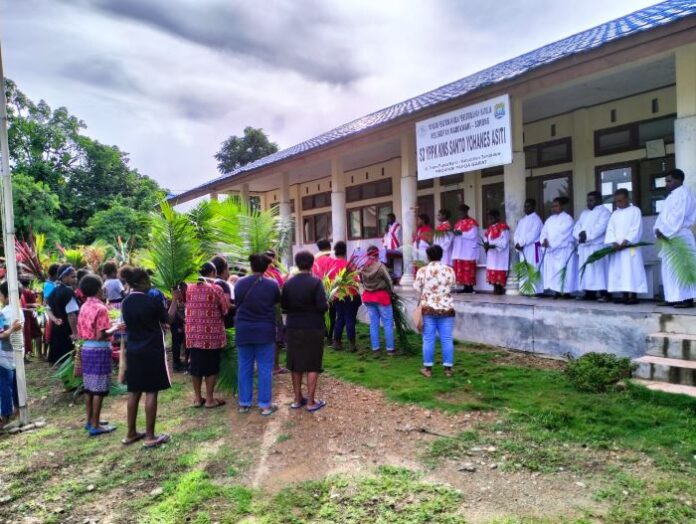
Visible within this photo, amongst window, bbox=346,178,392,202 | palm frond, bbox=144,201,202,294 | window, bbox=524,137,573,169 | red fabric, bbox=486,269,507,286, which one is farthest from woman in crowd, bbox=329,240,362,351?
window, bbox=346,178,392,202

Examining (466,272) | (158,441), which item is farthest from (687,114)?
Answer: (158,441)

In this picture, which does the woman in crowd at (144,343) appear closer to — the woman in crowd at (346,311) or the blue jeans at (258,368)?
the blue jeans at (258,368)

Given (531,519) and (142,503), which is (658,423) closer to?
(531,519)

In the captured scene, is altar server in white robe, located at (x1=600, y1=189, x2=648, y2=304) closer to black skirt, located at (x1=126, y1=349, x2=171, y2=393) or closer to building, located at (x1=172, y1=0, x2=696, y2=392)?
building, located at (x1=172, y1=0, x2=696, y2=392)

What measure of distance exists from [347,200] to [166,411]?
1084 centimetres

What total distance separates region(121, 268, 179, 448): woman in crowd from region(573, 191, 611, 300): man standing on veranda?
5.76 m

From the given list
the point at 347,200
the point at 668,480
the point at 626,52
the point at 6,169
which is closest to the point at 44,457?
the point at 6,169

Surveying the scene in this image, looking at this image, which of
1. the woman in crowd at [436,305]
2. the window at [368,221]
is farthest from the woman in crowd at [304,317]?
the window at [368,221]

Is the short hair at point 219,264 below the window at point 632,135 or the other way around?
below

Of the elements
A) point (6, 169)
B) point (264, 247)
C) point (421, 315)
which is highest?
point (6, 169)

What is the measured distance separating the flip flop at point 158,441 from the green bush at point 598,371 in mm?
4289

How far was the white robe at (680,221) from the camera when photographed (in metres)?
5.62

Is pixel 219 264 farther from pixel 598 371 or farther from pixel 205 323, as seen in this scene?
pixel 598 371

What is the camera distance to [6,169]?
5164 mm
